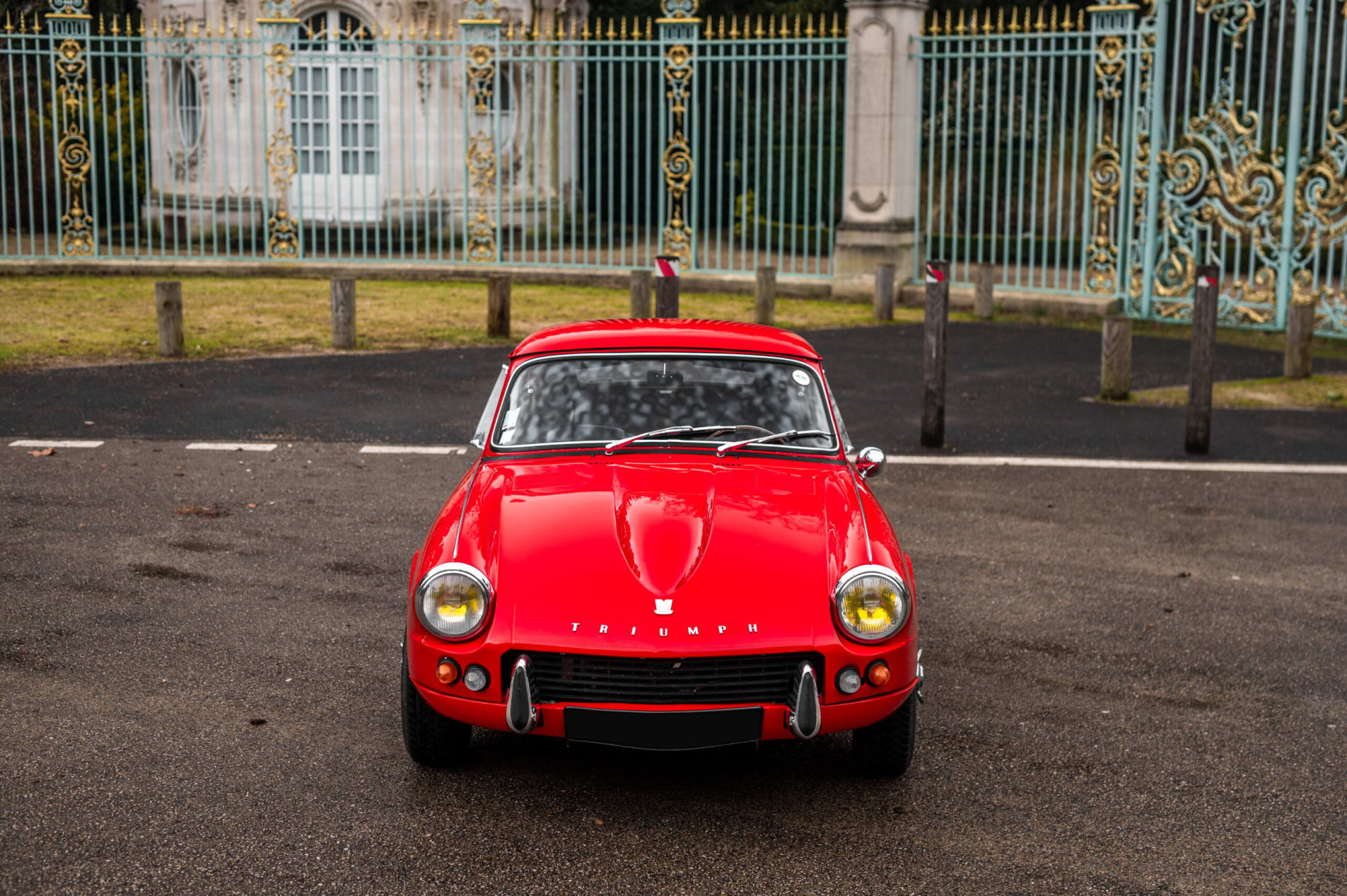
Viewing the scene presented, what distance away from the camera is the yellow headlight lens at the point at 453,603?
14.5ft

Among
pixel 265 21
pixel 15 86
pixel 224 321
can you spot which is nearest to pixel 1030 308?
pixel 224 321

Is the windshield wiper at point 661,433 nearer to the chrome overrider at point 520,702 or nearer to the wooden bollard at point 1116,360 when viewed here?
the chrome overrider at point 520,702

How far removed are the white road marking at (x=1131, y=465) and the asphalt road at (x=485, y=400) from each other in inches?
7.2

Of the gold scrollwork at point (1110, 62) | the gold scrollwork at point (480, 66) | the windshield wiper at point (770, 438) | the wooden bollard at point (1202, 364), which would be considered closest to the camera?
the windshield wiper at point (770, 438)

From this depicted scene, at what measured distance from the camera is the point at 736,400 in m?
5.52

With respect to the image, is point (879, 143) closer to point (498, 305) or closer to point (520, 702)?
point (498, 305)

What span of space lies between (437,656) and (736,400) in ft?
5.46

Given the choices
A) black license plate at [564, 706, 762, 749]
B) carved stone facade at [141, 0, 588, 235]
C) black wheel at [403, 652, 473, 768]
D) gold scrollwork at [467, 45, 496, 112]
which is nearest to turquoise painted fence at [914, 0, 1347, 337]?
gold scrollwork at [467, 45, 496, 112]

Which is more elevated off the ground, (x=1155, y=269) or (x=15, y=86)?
(x=15, y=86)

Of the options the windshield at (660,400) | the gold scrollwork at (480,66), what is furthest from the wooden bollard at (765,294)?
the windshield at (660,400)

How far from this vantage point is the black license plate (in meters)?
4.21

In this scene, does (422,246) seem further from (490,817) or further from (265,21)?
(490,817)

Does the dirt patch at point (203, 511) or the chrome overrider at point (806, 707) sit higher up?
the chrome overrider at point (806, 707)

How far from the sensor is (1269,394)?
12508mm
